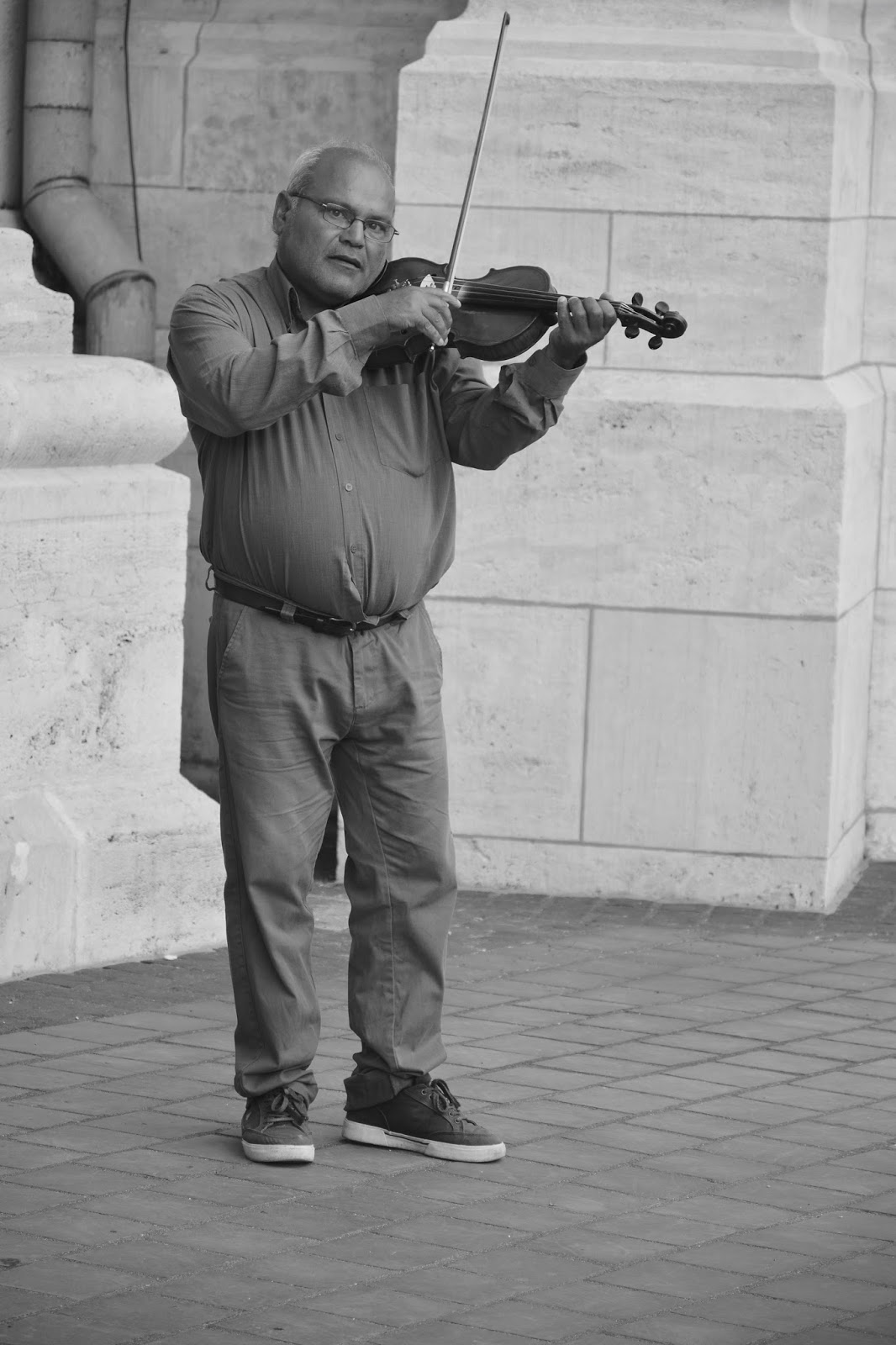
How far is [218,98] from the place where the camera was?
26.2ft

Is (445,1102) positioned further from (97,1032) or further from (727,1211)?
(97,1032)

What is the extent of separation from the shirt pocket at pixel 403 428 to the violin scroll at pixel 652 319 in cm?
41

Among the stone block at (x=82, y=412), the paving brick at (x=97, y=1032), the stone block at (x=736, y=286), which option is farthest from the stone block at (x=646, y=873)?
the paving brick at (x=97, y=1032)

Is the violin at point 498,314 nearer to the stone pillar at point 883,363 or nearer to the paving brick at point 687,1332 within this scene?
the paving brick at point 687,1332

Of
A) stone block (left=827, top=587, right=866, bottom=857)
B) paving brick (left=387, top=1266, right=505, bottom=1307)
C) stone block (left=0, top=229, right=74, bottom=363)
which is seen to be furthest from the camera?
stone block (left=827, top=587, right=866, bottom=857)

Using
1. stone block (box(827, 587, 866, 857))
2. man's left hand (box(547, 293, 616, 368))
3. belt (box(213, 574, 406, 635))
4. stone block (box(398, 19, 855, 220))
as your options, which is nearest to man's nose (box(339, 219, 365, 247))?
man's left hand (box(547, 293, 616, 368))

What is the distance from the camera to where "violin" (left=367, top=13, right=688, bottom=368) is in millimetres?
4461

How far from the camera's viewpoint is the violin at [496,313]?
14.6ft

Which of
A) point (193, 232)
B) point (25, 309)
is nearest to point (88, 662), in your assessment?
point (25, 309)

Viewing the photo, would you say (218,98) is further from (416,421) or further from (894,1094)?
(894,1094)

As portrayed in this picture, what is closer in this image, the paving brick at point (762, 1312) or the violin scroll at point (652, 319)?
the paving brick at point (762, 1312)

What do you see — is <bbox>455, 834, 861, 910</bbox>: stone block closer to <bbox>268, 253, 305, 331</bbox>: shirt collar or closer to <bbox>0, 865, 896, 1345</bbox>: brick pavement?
<bbox>0, 865, 896, 1345</bbox>: brick pavement

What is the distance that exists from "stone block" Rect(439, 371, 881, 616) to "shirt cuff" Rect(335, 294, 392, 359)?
268 centimetres

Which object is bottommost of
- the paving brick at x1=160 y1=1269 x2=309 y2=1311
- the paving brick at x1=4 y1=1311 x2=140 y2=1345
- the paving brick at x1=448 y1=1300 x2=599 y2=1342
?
the paving brick at x1=4 y1=1311 x2=140 y2=1345
